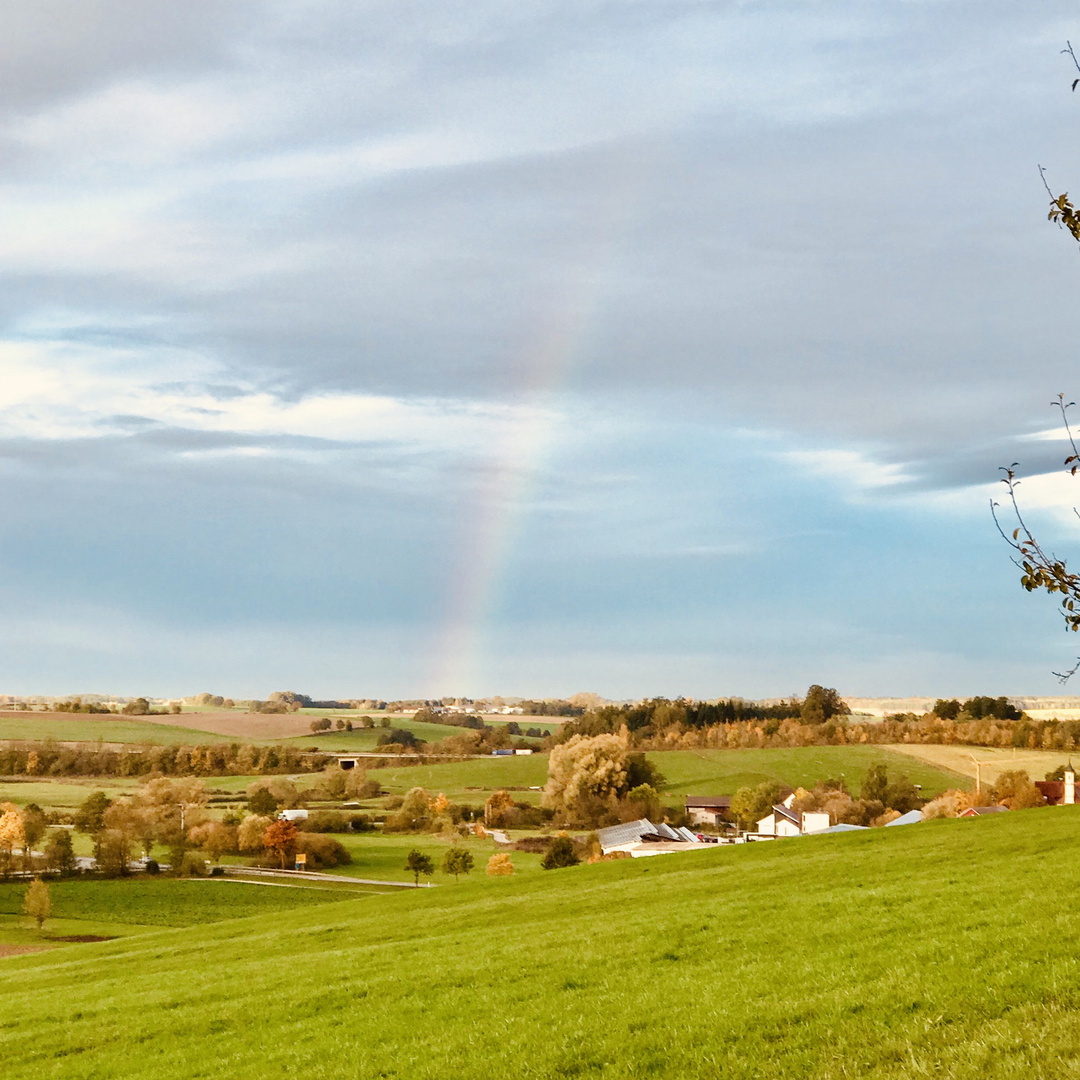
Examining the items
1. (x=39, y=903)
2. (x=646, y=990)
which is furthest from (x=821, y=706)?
(x=646, y=990)

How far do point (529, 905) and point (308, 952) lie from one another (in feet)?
21.8

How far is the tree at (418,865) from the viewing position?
94.4 meters

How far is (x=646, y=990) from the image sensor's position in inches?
638

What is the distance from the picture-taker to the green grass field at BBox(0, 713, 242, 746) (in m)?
165

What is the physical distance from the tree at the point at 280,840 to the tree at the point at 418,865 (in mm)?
14665

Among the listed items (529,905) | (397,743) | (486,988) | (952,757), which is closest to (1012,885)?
(486,988)

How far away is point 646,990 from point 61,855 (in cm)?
9511

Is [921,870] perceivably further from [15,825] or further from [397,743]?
[397,743]

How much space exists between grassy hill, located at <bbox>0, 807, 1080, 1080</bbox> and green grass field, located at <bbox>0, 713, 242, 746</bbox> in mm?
144431

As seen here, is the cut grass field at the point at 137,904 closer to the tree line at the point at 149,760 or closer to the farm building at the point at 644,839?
the farm building at the point at 644,839

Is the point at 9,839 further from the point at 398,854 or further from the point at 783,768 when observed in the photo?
the point at 783,768

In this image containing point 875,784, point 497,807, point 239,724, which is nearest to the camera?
point 875,784

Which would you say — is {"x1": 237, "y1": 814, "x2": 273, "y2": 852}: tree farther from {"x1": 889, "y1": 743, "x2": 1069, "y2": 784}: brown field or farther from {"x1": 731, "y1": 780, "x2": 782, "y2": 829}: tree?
{"x1": 889, "y1": 743, "x2": 1069, "y2": 784}: brown field

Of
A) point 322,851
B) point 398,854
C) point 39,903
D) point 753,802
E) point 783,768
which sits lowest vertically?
point 398,854
